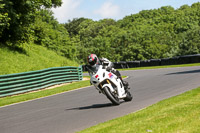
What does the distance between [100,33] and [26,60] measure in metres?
96.8

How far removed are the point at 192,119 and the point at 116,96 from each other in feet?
14.9

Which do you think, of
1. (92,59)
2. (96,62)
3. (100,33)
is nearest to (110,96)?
(96,62)

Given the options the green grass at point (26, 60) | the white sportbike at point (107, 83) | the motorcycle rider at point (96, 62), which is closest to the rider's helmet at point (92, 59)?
the motorcycle rider at point (96, 62)

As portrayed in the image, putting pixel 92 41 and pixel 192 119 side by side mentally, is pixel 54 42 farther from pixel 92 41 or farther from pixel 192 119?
pixel 92 41

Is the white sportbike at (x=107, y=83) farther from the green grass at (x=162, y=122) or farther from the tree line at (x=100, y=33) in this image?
the tree line at (x=100, y=33)

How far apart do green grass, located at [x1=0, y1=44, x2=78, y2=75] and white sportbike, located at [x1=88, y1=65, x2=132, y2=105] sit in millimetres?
16589

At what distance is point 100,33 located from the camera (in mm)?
125812

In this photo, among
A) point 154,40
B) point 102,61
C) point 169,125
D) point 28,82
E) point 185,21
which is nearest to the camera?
point 169,125

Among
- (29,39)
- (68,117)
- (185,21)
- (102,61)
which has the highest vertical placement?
(185,21)

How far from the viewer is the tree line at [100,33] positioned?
28.6m

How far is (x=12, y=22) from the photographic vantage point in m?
27.7

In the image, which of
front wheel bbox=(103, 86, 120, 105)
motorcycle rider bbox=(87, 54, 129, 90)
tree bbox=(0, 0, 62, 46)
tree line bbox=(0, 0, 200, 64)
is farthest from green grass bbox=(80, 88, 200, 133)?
tree bbox=(0, 0, 62, 46)

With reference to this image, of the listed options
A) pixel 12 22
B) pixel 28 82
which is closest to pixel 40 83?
pixel 28 82

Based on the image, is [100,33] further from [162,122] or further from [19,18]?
[162,122]
